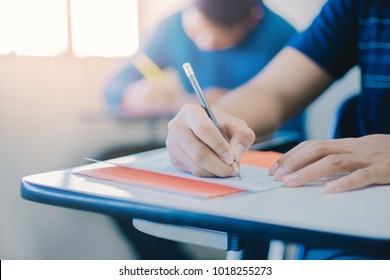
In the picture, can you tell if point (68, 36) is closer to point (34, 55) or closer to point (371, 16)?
point (34, 55)

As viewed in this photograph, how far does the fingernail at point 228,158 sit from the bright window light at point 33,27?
55cm

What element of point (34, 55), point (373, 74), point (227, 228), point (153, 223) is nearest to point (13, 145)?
point (34, 55)

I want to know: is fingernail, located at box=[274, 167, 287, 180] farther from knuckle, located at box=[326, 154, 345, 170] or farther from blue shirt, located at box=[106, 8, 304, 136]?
blue shirt, located at box=[106, 8, 304, 136]

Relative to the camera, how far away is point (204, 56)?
4.05 feet

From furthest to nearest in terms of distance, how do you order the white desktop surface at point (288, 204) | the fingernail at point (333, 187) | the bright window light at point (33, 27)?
the bright window light at point (33, 27) < the fingernail at point (333, 187) < the white desktop surface at point (288, 204)


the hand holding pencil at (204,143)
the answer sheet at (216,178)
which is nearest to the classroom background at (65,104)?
the answer sheet at (216,178)

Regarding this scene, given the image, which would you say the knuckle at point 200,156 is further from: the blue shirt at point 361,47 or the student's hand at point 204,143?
the blue shirt at point 361,47

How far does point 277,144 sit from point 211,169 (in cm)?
47

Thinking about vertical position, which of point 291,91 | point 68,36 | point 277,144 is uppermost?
point 68,36

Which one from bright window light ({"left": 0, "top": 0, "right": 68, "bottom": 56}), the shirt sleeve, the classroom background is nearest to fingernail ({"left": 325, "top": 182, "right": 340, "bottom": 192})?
the classroom background

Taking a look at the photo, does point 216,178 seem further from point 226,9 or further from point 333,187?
point 226,9

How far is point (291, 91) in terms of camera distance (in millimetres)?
1174

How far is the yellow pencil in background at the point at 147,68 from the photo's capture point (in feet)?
3.90

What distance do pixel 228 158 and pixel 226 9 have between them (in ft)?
2.07
